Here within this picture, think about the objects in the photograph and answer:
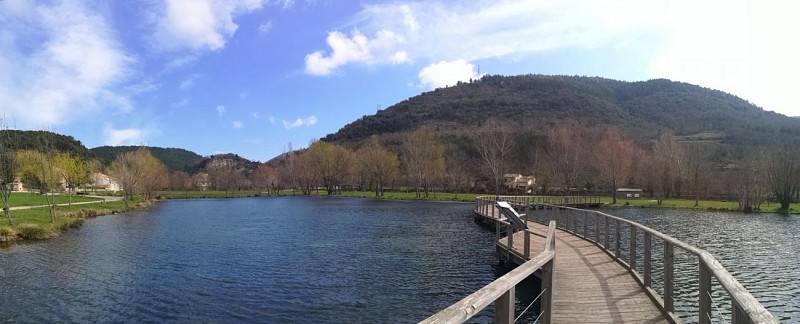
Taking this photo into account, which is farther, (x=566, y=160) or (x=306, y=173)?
(x=306, y=173)

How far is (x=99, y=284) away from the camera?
17.5 metres

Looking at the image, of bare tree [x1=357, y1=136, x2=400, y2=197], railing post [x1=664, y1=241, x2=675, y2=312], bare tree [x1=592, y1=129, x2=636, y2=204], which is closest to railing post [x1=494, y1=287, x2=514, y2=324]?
railing post [x1=664, y1=241, x2=675, y2=312]

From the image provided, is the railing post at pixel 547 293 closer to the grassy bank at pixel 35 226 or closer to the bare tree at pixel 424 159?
the grassy bank at pixel 35 226

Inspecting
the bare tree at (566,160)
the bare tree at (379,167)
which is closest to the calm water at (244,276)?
the bare tree at (566,160)

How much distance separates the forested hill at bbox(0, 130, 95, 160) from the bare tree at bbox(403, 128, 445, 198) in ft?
183

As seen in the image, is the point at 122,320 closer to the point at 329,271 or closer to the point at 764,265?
the point at 329,271

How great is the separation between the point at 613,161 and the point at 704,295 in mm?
75979

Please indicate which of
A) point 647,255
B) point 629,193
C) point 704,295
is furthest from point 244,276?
point 629,193

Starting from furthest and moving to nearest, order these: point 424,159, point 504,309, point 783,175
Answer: point 424,159 < point 783,175 < point 504,309

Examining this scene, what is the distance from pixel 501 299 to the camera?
4.37m

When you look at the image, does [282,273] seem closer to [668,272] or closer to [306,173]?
[668,272]

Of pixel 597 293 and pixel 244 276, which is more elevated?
pixel 597 293

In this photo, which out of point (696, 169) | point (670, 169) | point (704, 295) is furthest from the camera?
point (696, 169)

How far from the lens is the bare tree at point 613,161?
7556 centimetres
